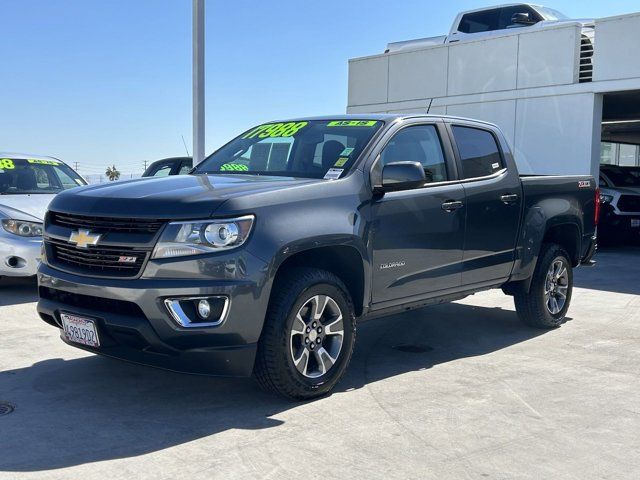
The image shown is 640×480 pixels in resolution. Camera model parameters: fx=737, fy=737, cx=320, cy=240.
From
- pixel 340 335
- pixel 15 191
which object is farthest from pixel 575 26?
pixel 340 335

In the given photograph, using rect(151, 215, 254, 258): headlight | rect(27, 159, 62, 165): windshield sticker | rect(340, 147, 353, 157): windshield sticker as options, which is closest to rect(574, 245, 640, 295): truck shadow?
rect(340, 147, 353, 157): windshield sticker

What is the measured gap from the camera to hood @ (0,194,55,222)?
7.98m

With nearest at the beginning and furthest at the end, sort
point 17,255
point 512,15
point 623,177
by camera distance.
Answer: point 17,255, point 623,177, point 512,15

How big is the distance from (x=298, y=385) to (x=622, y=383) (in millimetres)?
2402

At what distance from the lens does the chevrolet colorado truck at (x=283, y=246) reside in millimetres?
4105

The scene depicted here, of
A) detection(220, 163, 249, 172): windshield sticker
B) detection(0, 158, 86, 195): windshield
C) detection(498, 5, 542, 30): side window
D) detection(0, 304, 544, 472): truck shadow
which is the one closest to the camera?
detection(0, 304, 544, 472): truck shadow

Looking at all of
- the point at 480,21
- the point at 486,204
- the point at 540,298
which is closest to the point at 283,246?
the point at 486,204

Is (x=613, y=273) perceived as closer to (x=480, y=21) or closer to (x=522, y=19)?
(x=522, y=19)

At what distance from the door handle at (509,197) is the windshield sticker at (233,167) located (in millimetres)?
2165

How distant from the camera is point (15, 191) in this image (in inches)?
350

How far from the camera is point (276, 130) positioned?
594 cm

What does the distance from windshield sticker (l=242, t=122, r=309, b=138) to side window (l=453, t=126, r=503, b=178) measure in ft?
4.22

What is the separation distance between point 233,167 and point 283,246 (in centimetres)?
162

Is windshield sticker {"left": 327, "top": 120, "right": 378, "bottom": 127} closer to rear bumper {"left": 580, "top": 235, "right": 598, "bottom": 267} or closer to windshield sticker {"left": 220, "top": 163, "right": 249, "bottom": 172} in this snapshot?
windshield sticker {"left": 220, "top": 163, "right": 249, "bottom": 172}
